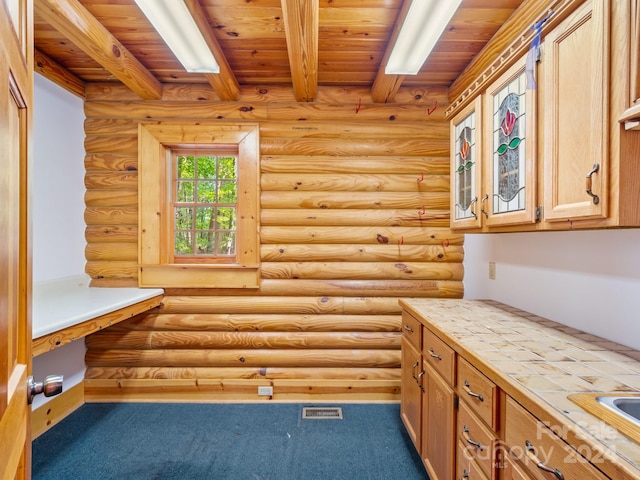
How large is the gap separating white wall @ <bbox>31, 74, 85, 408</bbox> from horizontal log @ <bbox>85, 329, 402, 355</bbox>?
0.98 ft

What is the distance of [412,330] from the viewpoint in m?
2.06

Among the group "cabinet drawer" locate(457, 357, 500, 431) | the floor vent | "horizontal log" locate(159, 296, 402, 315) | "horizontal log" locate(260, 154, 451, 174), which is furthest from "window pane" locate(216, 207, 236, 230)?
"cabinet drawer" locate(457, 357, 500, 431)

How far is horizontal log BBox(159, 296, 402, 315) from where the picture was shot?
2.75 m

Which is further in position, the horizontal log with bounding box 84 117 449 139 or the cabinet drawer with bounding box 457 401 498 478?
the horizontal log with bounding box 84 117 449 139

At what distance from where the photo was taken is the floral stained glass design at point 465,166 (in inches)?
78.5

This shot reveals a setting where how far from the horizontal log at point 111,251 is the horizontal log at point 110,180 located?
513 mm

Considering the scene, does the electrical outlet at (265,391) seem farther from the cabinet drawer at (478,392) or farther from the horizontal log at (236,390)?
the cabinet drawer at (478,392)

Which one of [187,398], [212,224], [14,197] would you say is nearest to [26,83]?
[14,197]

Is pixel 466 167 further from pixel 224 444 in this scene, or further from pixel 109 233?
pixel 109 233

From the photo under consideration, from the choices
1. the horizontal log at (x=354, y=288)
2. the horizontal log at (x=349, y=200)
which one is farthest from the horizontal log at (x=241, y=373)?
the horizontal log at (x=349, y=200)

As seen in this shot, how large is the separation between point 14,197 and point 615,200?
1740 millimetres

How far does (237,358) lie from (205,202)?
143 centimetres

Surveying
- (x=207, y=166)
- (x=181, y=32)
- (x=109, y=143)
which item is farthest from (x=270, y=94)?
(x=109, y=143)

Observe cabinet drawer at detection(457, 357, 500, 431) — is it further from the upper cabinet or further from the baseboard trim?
the baseboard trim
